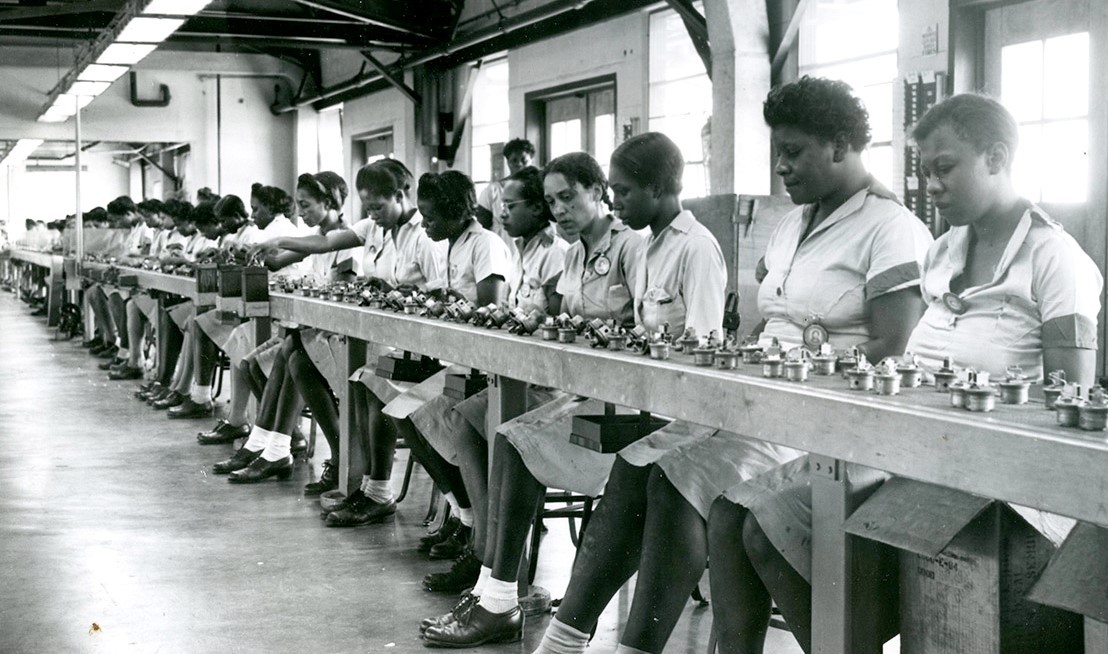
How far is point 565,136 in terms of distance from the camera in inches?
378

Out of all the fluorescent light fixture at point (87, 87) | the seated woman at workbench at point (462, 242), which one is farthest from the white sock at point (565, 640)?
the fluorescent light fixture at point (87, 87)

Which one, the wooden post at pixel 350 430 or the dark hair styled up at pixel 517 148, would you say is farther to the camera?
the dark hair styled up at pixel 517 148

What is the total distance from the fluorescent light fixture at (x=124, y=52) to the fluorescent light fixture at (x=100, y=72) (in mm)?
261

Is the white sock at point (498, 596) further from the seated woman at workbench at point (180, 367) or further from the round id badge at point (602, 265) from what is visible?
the seated woman at workbench at point (180, 367)

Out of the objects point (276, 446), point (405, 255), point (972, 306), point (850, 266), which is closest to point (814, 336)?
point (850, 266)

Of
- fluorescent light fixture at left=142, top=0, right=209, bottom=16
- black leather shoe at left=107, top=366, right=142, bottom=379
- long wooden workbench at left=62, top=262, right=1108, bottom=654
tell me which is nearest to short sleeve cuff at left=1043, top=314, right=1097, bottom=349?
long wooden workbench at left=62, top=262, right=1108, bottom=654

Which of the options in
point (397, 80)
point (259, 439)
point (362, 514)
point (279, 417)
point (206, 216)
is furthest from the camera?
point (397, 80)

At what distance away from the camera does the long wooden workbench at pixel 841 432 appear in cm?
148

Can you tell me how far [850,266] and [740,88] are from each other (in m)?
4.24

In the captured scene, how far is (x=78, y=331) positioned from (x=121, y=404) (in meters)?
4.74

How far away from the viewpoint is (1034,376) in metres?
2.08

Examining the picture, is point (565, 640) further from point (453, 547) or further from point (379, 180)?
point (379, 180)

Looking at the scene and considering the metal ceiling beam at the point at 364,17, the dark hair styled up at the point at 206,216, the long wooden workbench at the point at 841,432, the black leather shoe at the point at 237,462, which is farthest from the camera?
the metal ceiling beam at the point at 364,17

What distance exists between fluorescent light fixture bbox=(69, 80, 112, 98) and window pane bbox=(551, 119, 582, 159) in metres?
3.81
